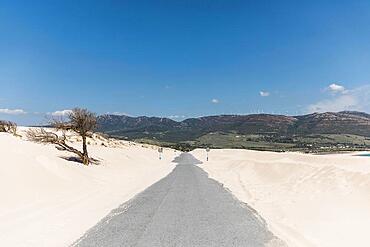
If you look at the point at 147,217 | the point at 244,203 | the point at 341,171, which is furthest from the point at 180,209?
the point at 341,171

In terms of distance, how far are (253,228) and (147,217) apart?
4.01 m

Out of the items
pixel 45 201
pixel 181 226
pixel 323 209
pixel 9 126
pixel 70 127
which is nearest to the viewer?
pixel 181 226

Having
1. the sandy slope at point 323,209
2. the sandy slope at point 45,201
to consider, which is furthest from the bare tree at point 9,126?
the sandy slope at point 323,209

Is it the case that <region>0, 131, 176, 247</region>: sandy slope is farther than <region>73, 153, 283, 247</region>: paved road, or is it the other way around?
<region>0, 131, 176, 247</region>: sandy slope

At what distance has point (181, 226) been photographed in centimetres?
1366

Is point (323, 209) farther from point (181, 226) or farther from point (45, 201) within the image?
point (45, 201)

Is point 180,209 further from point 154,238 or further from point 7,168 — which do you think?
point 7,168

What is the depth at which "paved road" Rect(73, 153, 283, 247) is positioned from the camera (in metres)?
11.4

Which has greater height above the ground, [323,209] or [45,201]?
[323,209]

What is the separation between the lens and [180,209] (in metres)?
17.7

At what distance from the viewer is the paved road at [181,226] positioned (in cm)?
1144

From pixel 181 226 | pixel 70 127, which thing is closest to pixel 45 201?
pixel 181 226

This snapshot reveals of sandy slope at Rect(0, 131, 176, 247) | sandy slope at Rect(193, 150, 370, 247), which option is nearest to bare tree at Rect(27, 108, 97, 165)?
sandy slope at Rect(0, 131, 176, 247)

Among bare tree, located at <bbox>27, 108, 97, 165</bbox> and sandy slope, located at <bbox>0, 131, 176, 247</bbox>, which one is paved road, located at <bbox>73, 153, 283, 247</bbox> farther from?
bare tree, located at <bbox>27, 108, 97, 165</bbox>
